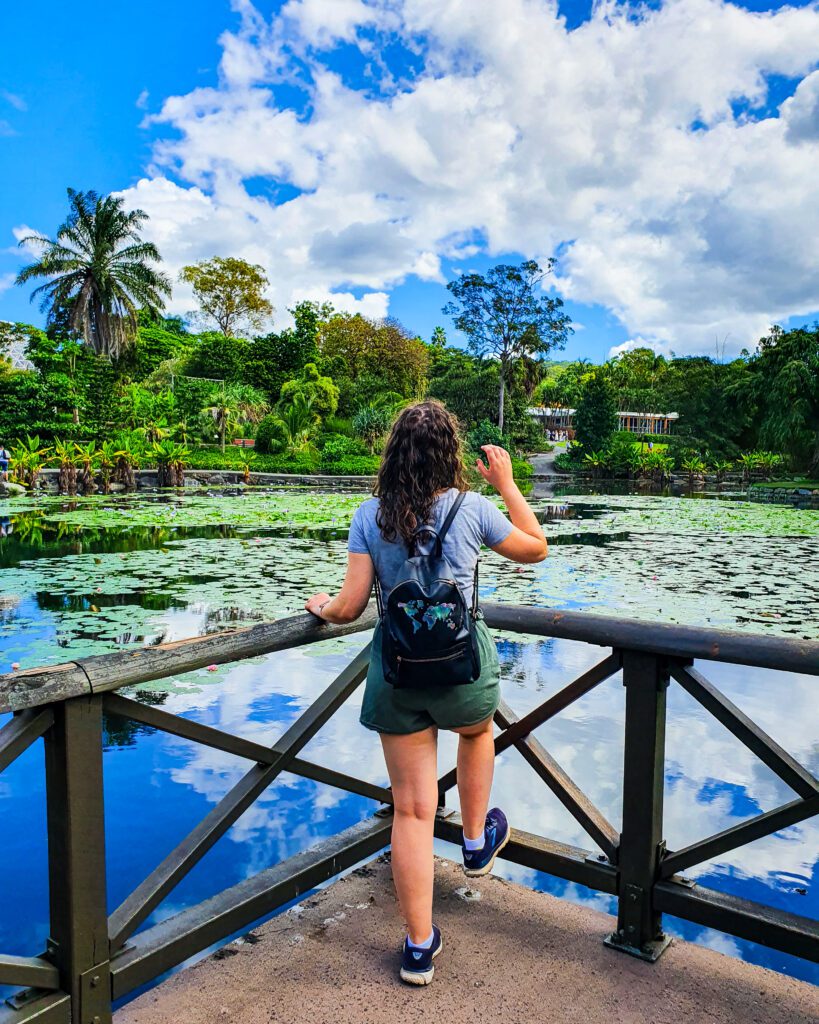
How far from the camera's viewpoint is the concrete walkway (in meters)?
1.54

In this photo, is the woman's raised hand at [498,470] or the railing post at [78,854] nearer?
the railing post at [78,854]

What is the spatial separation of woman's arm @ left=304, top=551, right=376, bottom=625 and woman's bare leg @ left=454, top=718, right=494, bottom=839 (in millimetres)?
336

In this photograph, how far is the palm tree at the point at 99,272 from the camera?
28609 mm

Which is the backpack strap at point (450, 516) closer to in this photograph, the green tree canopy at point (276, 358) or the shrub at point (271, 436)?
the shrub at point (271, 436)

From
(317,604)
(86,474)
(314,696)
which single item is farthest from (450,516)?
(86,474)

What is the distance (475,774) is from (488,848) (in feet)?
0.68

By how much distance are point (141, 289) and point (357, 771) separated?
2980 centimetres

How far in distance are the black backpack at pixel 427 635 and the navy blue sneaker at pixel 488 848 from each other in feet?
1.63

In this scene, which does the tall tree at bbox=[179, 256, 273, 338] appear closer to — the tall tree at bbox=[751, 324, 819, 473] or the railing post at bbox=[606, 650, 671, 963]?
the tall tree at bbox=[751, 324, 819, 473]

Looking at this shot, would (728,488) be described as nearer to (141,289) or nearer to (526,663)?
(141,289)

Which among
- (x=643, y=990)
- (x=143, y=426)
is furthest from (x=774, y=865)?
(x=143, y=426)

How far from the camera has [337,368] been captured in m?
35.1

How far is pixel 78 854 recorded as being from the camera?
139cm

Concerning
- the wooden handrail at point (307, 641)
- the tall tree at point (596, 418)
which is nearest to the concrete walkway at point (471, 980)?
the wooden handrail at point (307, 641)
